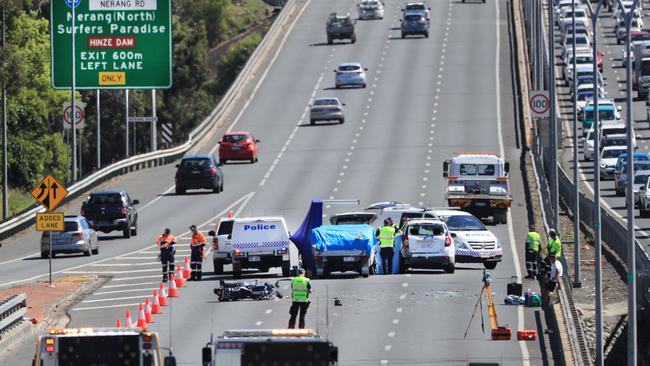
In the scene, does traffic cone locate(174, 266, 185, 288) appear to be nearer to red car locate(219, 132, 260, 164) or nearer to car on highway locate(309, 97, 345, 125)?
red car locate(219, 132, 260, 164)

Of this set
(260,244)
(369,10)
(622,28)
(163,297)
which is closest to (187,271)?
(260,244)

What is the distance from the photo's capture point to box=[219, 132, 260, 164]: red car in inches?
3103

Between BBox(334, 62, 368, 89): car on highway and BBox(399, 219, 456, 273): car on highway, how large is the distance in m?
53.2

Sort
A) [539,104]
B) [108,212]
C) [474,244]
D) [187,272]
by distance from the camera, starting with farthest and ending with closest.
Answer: [539,104] → [108,212] → [474,244] → [187,272]

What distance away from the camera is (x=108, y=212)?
58.4m

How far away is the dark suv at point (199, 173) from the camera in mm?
69500

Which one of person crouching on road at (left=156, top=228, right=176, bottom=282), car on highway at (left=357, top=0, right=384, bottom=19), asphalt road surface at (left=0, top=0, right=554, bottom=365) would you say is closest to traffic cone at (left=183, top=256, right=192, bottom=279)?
asphalt road surface at (left=0, top=0, right=554, bottom=365)

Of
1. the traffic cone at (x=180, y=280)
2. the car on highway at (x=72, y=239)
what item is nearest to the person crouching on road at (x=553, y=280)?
the traffic cone at (x=180, y=280)

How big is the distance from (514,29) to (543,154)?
3719 cm

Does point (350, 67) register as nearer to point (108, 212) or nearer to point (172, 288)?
point (108, 212)

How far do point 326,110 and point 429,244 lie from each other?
43.8 meters

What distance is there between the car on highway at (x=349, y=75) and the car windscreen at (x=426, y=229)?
53607 mm

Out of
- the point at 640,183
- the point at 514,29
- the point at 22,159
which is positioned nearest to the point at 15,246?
the point at 640,183

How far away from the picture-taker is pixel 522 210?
62688 mm
